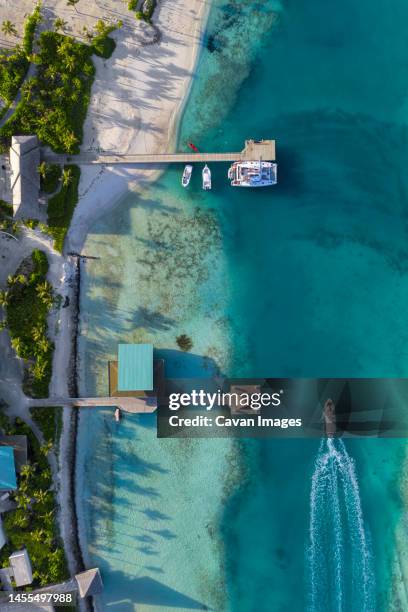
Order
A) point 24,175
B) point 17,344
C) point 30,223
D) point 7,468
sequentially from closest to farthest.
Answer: point 7,468 → point 24,175 → point 17,344 → point 30,223

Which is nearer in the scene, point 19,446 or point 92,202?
point 19,446

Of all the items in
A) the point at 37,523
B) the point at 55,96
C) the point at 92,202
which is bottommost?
the point at 37,523

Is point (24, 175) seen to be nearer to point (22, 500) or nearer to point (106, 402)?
point (106, 402)

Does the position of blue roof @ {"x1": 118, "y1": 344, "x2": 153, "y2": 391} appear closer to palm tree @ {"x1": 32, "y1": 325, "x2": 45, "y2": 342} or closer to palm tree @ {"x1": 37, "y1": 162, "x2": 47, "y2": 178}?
palm tree @ {"x1": 32, "y1": 325, "x2": 45, "y2": 342}

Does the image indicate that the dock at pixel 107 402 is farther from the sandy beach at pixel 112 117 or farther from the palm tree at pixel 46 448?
the palm tree at pixel 46 448

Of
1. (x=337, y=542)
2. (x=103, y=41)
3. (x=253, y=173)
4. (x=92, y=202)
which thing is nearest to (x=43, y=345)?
(x=92, y=202)

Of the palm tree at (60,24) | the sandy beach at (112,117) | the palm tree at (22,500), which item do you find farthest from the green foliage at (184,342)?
the palm tree at (60,24)
